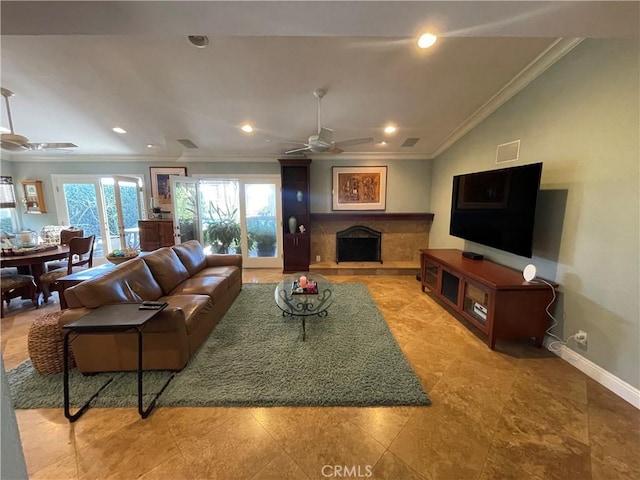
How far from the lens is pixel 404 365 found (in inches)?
87.3

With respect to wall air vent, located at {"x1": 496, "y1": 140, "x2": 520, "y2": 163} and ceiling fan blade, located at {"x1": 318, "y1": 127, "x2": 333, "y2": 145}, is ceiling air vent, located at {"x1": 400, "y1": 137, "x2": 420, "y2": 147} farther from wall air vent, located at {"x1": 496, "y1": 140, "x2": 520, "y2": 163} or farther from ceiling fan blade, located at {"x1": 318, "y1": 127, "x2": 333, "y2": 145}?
ceiling fan blade, located at {"x1": 318, "y1": 127, "x2": 333, "y2": 145}

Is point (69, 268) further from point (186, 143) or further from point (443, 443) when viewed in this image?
point (443, 443)

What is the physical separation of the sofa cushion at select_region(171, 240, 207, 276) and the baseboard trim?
4.23 m

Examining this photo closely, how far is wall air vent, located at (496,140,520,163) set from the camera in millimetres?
3018

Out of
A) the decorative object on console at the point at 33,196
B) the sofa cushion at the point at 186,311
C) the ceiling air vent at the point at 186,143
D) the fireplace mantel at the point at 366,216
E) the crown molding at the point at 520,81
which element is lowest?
the sofa cushion at the point at 186,311

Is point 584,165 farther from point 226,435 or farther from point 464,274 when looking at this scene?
point 226,435

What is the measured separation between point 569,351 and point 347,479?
94.2 inches

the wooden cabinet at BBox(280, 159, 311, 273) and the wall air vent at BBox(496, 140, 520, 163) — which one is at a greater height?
the wall air vent at BBox(496, 140, 520, 163)

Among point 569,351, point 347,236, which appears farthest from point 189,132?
point 569,351

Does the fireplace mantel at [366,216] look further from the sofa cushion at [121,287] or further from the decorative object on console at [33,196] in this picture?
the decorative object on console at [33,196]

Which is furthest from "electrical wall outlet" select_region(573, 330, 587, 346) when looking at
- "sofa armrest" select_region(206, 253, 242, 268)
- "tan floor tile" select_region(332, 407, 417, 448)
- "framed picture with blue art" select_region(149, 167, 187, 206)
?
"framed picture with blue art" select_region(149, 167, 187, 206)

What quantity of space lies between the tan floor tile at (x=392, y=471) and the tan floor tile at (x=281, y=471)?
0.38 meters

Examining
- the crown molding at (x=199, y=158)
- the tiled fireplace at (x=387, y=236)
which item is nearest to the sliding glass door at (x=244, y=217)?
the crown molding at (x=199, y=158)

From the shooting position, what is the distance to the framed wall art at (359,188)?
516cm
